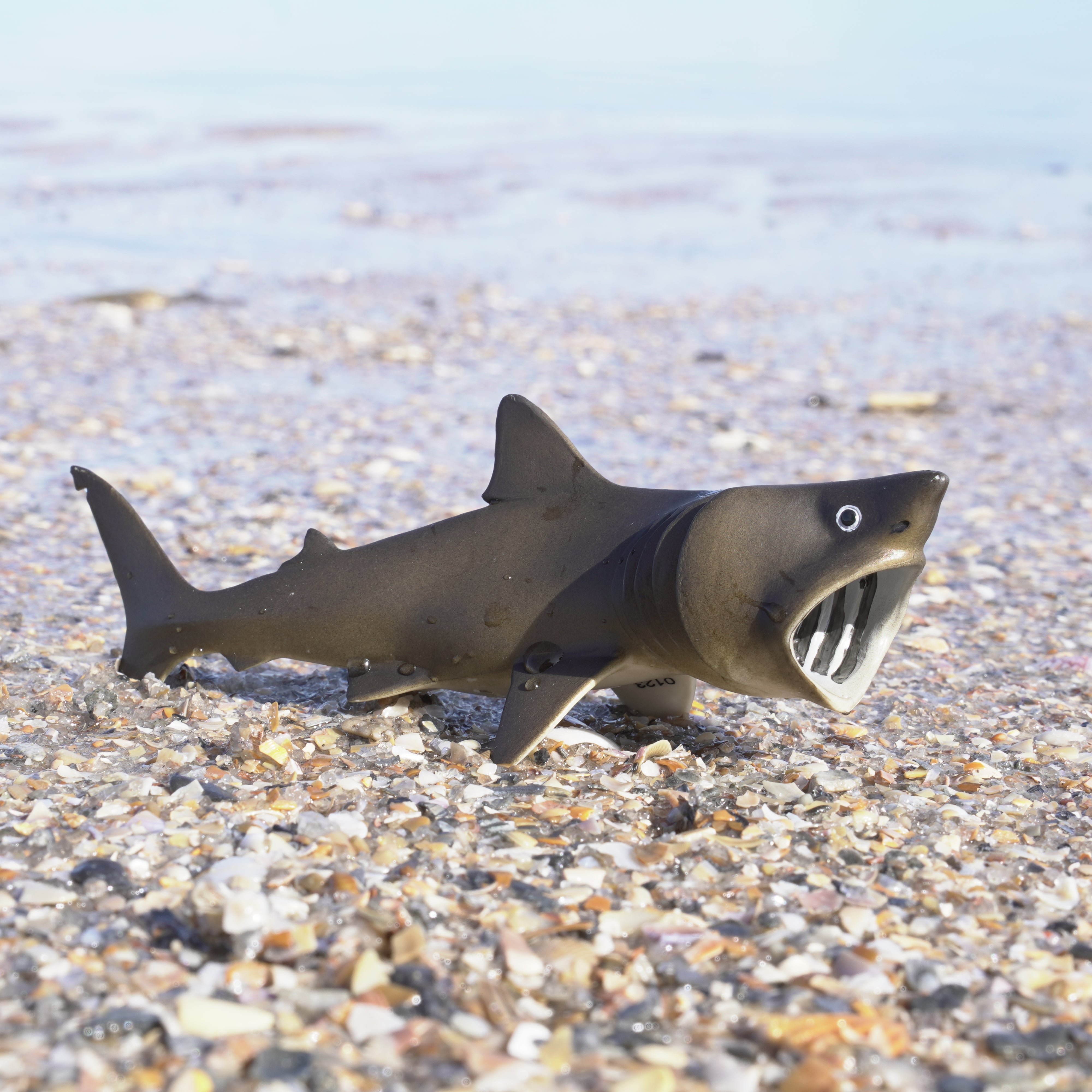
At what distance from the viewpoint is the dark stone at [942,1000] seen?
3.13m

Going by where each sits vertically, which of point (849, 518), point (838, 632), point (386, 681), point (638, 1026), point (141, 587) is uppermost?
point (849, 518)

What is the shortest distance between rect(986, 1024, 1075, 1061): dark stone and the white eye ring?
1576 millimetres

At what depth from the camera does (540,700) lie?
4449mm

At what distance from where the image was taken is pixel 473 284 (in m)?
17.5

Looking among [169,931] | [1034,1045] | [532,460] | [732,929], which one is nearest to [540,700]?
[532,460]

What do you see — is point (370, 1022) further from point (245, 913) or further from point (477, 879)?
point (477, 879)

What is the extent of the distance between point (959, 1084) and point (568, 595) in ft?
7.15

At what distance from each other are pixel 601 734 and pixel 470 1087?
2195mm

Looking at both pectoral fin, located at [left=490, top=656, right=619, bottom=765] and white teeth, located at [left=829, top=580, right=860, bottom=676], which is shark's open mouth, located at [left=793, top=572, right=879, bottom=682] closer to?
white teeth, located at [left=829, top=580, right=860, bottom=676]

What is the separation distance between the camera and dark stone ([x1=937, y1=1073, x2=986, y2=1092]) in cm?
→ 283

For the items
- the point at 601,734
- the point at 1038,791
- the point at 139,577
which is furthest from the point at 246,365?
the point at 1038,791

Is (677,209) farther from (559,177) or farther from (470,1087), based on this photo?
(470,1087)

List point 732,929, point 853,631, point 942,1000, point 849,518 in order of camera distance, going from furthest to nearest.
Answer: point 853,631, point 849,518, point 732,929, point 942,1000

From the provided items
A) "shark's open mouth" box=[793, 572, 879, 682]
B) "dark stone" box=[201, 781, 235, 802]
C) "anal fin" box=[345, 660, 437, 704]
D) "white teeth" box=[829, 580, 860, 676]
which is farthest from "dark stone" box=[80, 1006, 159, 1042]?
"white teeth" box=[829, 580, 860, 676]
